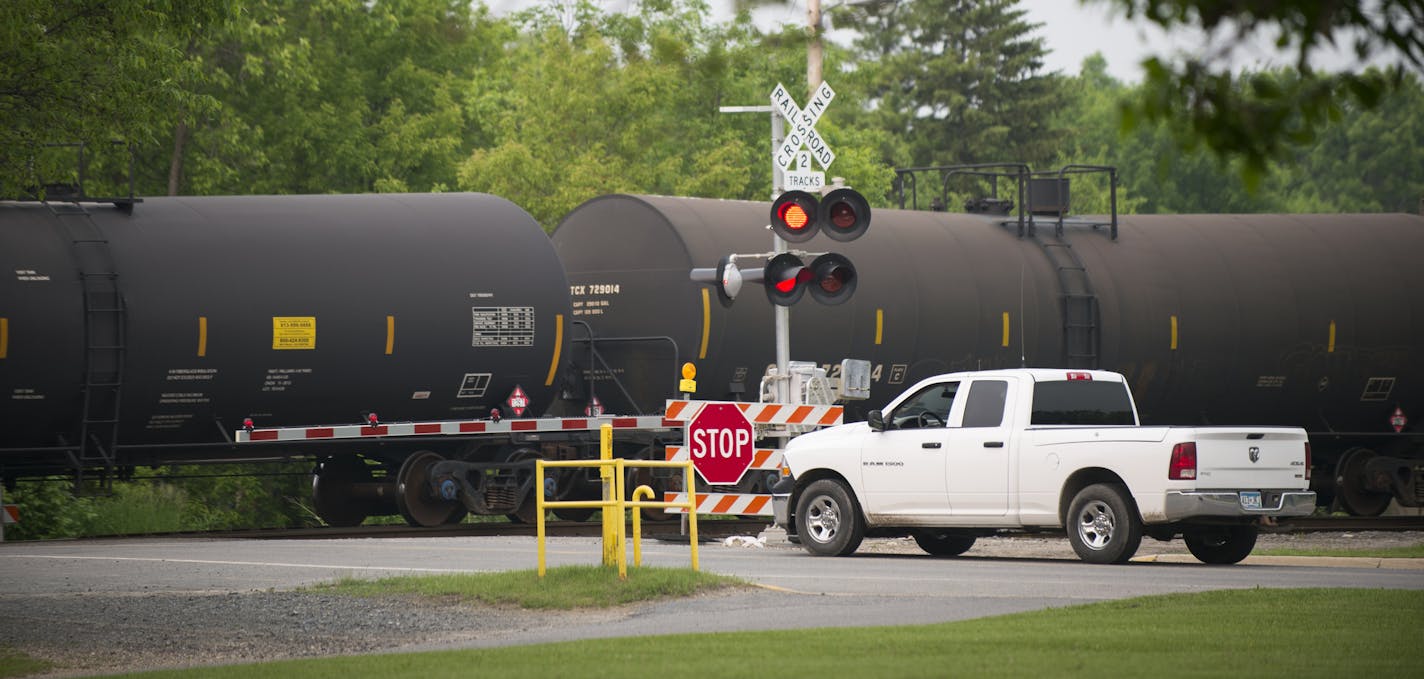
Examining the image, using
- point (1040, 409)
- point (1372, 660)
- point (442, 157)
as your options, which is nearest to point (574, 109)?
point (442, 157)

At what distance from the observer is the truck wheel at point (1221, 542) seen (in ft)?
57.8

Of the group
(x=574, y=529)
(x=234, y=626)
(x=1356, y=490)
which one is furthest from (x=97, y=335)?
(x=1356, y=490)

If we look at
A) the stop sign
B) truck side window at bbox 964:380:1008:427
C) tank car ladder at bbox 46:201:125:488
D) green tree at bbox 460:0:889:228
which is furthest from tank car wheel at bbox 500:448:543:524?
green tree at bbox 460:0:889:228

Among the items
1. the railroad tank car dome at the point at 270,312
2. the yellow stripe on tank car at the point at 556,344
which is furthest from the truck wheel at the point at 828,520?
the railroad tank car dome at the point at 270,312

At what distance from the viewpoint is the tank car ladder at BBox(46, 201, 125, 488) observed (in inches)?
805

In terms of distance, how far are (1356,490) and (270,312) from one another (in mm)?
15309

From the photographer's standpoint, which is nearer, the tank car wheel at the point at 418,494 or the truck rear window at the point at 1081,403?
the truck rear window at the point at 1081,403

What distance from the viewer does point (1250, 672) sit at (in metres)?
9.46

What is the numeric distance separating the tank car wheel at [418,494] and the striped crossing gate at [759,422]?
14.4 ft

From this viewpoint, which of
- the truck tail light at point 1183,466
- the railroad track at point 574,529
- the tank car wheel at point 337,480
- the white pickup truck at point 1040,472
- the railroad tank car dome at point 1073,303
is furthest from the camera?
the tank car wheel at point 337,480

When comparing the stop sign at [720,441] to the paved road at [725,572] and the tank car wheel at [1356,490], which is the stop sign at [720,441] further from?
the tank car wheel at [1356,490]

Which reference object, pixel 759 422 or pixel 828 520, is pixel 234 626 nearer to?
pixel 828 520

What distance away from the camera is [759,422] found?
2006cm

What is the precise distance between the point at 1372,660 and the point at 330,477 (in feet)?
55.1
